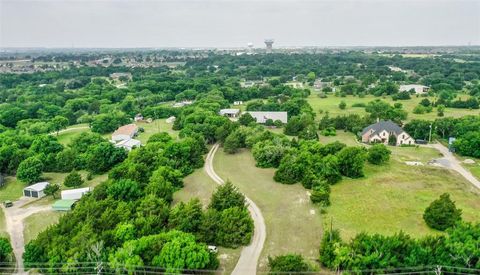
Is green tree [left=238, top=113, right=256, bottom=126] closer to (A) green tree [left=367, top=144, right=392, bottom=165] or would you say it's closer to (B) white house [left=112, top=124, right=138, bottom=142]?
(B) white house [left=112, top=124, right=138, bottom=142]

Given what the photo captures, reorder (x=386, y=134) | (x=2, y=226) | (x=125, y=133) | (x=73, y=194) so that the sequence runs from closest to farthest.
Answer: (x=2, y=226)
(x=73, y=194)
(x=386, y=134)
(x=125, y=133)

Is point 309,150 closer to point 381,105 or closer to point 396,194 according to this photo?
point 396,194

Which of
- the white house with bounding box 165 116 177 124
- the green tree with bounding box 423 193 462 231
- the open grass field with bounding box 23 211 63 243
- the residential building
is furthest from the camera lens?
the residential building

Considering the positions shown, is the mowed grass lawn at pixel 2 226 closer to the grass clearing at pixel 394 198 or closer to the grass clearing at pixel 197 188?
the grass clearing at pixel 197 188

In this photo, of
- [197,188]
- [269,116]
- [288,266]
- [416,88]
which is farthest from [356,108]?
[288,266]

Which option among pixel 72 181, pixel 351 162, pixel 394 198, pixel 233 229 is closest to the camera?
pixel 233 229

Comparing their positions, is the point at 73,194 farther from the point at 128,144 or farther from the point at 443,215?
the point at 443,215

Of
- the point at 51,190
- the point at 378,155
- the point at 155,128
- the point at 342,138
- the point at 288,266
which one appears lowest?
the point at 51,190

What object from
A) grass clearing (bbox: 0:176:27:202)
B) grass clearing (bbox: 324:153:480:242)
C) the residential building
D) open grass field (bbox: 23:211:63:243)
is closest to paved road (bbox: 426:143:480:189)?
grass clearing (bbox: 324:153:480:242)
